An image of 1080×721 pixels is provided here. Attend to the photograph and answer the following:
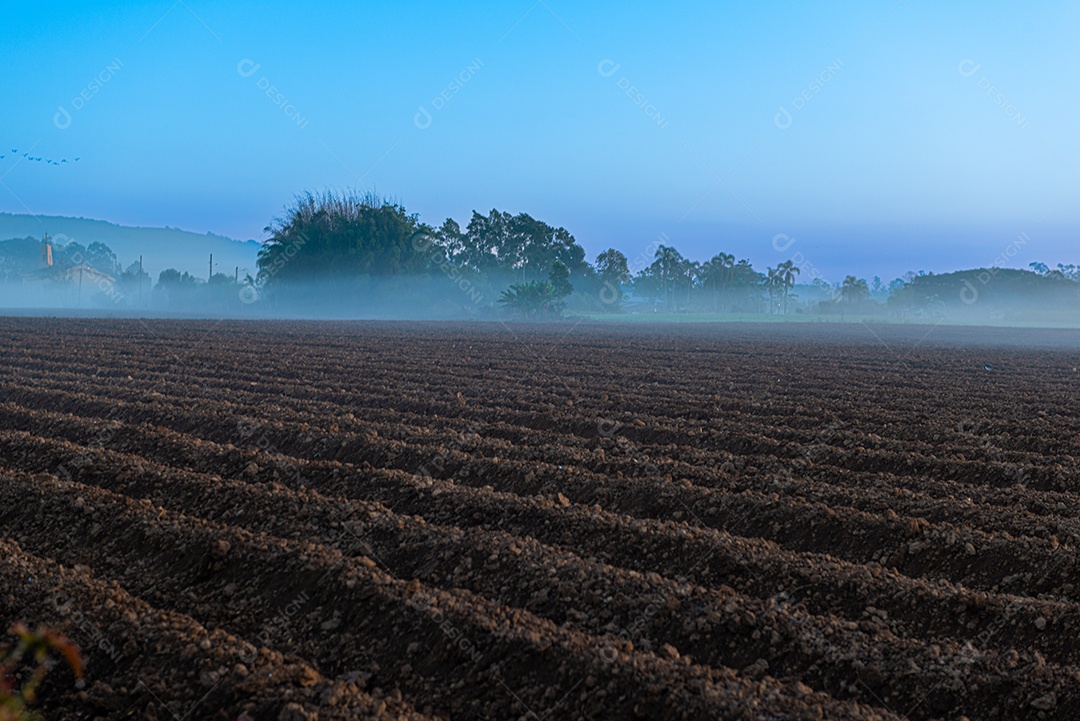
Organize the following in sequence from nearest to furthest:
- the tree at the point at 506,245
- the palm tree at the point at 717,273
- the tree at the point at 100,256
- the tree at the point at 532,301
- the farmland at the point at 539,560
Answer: the farmland at the point at 539,560 → the tree at the point at 532,301 → the tree at the point at 506,245 → the palm tree at the point at 717,273 → the tree at the point at 100,256

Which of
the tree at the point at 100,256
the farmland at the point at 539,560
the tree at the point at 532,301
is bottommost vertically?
the farmland at the point at 539,560

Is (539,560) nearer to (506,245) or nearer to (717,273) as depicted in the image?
(506,245)

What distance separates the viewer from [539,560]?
474 cm

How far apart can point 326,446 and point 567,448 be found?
2432 millimetres

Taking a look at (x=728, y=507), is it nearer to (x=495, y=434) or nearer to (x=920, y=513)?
(x=920, y=513)

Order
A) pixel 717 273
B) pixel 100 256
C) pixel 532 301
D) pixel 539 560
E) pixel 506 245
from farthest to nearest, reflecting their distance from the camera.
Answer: pixel 100 256
pixel 717 273
pixel 506 245
pixel 532 301
pixel 539 560

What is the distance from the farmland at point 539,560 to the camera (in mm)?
3459

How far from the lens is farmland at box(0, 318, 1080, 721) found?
346 centimetres

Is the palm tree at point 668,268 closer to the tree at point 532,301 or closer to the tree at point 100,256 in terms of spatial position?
the tree at point 532,301

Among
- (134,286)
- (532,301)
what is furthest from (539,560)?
(134,286)

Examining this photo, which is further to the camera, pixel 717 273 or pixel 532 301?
pixel 717 273

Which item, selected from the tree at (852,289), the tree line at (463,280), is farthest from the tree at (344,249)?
the tree at (852,289)

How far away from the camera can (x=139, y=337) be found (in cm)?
2317

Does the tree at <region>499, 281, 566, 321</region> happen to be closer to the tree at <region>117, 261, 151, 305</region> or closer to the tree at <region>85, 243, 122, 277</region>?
the tree at <region>117, 261, 151, 305</region>
